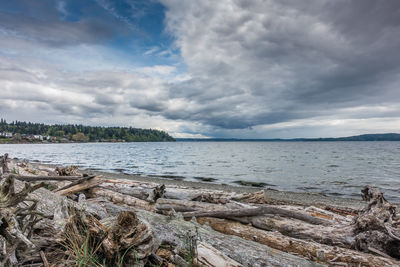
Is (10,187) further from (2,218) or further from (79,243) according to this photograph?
(79,243)

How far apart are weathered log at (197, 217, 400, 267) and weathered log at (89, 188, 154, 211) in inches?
83.1

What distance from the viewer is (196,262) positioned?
2.33 metres

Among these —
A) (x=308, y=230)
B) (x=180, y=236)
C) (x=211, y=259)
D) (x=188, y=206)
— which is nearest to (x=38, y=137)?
(x=188, y=206)

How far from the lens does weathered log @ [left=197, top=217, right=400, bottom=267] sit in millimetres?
3105

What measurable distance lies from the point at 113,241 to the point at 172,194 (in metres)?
4.82

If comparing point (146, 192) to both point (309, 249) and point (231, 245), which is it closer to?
point (231, 245)

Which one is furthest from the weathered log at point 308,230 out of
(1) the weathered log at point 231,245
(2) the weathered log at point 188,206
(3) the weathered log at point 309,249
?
(1) the weathered log at point 231,245

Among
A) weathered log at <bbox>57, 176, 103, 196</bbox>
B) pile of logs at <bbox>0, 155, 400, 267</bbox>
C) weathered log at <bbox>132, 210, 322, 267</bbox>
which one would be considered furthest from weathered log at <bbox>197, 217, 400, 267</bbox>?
weathered log at <bbox>57, 176, 103, 196</bbox>

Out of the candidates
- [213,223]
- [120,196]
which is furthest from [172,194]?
[213,223]

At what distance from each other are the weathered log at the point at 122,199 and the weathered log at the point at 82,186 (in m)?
0.26

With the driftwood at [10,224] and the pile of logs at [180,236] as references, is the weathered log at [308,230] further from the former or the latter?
the driftwood at [10,224]

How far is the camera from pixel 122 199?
6.25 m

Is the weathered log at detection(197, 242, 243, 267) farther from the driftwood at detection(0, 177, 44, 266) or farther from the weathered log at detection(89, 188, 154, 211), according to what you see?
the weathered log at detection(89, 188, 154, 211)

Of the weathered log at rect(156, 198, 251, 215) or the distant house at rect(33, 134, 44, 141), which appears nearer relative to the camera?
the weathered log at rect(156, 198, 251, 215)
